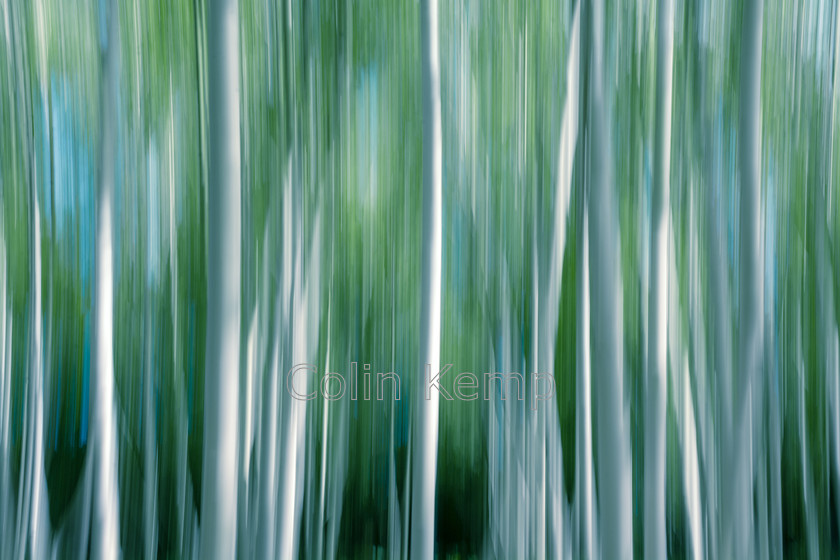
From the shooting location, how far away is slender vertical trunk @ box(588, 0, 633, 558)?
0.94m

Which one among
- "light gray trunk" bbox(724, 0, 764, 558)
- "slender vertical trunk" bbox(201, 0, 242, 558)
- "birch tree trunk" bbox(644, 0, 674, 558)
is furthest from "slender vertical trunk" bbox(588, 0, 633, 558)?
"slender vertical trunk" bbox(201, 0, 242, 558)

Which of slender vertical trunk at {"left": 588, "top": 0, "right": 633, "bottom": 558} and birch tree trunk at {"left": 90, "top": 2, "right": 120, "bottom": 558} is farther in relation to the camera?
birch tree trunk at {"left": 90, "top": 2, "right": 120, "bottom": 558}

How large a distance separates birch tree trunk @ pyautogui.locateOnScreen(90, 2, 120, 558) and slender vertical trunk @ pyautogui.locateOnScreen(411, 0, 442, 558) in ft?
2.37

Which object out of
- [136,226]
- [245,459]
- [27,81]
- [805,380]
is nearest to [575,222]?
[805,380]

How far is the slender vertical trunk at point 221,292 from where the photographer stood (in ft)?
2.82

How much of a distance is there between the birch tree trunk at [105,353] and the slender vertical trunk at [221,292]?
0.43 metres

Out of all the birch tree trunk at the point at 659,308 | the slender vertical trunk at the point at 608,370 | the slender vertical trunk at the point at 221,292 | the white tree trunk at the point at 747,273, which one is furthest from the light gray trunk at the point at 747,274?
the slender vertical trunk at the point at 221,292

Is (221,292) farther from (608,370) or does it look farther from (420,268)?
(608,370)

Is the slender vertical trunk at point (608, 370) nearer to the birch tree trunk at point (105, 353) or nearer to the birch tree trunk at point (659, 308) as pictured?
the birch tree trunk at point (659, 308)

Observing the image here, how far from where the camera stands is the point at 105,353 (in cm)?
117

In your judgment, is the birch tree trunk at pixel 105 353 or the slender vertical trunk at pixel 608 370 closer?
the slender vertical trunk at pixel 608 370

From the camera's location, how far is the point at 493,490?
1.17 metres

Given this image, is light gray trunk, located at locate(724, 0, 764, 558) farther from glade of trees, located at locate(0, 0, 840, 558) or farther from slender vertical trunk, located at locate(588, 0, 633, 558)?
slender vertical trunk, located at locate(588, 0, 633, 558)

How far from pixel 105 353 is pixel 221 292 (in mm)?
539
